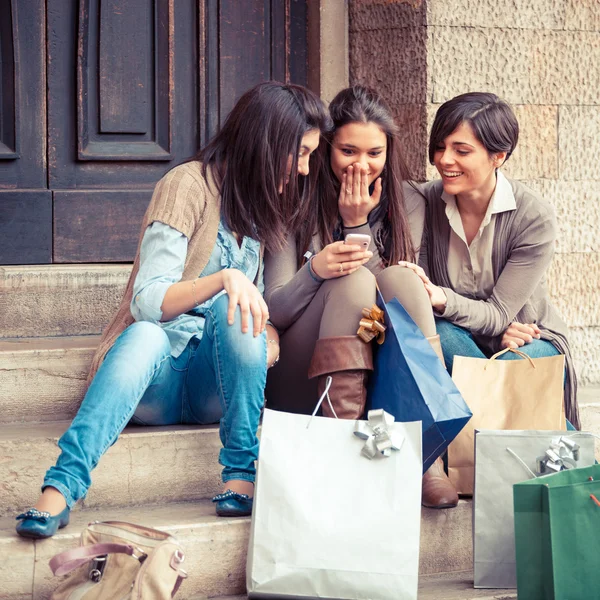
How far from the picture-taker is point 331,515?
2.28 metres

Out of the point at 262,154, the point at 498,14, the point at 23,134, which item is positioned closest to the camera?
the point at 262,154

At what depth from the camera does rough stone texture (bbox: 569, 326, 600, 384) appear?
3.84 metres

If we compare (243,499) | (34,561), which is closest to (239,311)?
(243,499)

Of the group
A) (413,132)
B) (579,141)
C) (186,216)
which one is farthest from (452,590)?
(579,141)

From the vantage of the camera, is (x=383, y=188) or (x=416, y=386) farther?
(x=383, y=188)

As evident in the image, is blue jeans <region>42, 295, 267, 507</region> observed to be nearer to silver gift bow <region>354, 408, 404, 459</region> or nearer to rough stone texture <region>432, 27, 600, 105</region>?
silver gift bow <region>354, 408, 404, 459</region>

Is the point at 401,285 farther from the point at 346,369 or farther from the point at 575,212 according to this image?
the point at 575,212

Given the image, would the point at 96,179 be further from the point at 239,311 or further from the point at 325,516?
the point at 325,516

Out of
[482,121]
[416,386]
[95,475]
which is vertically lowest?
[95,475]

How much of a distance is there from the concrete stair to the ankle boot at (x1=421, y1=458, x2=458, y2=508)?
43 millimetres

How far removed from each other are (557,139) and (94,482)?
2208 millimetres

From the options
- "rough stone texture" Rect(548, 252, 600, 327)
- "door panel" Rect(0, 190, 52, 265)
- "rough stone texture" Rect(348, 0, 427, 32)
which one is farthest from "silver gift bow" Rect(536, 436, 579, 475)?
"door panel" Rect(0, 190, 52, 265)

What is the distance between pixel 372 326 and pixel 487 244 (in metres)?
0.74

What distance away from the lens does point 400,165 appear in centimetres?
311
